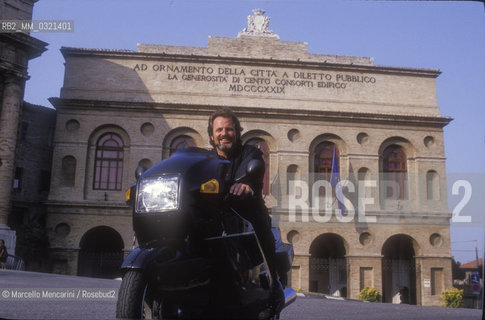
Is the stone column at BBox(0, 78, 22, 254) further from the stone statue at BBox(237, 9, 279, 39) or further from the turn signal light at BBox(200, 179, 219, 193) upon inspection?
the turn signal light at BBox(200, 179, 219, 193)

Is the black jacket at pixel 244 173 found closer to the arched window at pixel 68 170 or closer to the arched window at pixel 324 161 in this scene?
the arched window at pixel 324 161

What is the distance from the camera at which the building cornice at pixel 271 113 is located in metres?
22.3

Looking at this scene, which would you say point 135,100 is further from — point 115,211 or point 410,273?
point 410,273

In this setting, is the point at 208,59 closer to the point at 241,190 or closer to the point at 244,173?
the point at 244,173

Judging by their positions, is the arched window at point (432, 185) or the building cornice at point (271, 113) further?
the arched window at point (432, 185)

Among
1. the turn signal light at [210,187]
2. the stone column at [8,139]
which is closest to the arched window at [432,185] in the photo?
the stone column at [8,139]

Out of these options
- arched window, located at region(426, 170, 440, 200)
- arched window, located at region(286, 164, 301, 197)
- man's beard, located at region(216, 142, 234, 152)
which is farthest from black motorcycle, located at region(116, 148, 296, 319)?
arched window, located at region(426, 170, 440, 200)

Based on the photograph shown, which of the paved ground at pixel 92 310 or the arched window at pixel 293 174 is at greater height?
the arched window at pixel 293 174

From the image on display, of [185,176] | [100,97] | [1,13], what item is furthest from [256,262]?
[100,97]

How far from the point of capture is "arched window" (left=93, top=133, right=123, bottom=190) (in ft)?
73.6

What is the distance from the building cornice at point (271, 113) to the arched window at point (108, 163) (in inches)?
62.9

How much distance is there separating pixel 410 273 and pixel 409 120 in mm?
7180

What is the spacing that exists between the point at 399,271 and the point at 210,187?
74.3ft

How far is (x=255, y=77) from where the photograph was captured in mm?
23422
